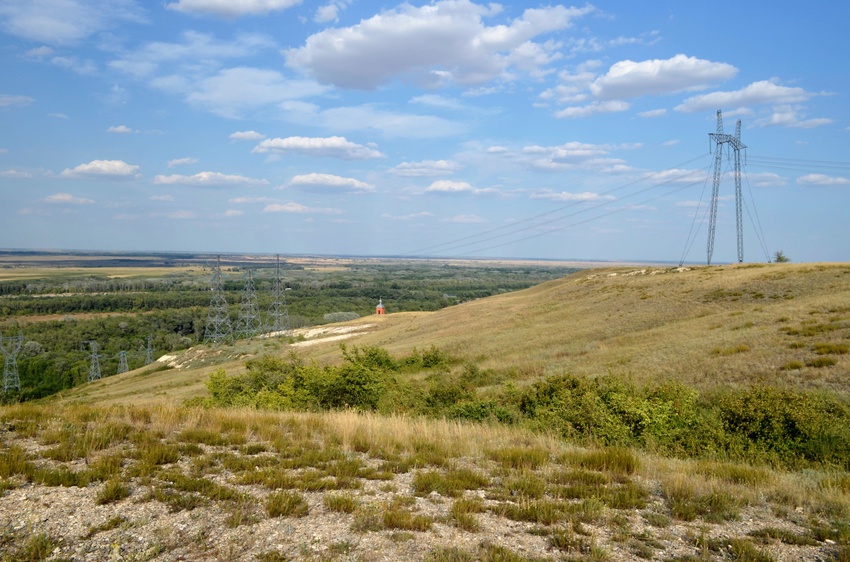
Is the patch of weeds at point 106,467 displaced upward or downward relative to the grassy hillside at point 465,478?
upward

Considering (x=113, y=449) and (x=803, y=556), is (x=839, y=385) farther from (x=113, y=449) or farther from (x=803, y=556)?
(x=113, y=449)

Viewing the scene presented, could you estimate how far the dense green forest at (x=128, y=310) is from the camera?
72.0m

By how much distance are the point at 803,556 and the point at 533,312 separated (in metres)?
36.6

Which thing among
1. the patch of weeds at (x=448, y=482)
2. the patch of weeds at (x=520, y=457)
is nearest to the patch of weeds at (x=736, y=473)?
the patch of weeds at (x=520, y=457)

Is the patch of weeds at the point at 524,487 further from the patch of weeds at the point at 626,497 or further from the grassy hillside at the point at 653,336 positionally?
the grassy hillside at the point at 653,336

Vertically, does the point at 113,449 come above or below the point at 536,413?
above

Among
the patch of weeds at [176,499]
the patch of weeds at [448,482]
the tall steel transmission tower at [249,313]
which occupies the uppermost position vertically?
the patch of weeds at [176,499]

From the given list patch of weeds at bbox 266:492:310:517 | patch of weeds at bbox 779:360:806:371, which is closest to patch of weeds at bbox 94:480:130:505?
patch of weeds at bbox 266:492:310:517

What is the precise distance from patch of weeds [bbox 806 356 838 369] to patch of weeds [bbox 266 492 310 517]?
646 inches

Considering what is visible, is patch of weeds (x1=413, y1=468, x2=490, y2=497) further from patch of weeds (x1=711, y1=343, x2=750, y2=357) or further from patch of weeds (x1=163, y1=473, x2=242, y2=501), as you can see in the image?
patch of weeds (x1=711, y1=343, x2=750, y2=357)

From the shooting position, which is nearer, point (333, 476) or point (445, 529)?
point (445, 529)

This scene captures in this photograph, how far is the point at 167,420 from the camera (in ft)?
32.9

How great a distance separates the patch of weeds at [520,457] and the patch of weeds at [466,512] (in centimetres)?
182

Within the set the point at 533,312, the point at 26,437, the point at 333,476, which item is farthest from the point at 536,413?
the point at 533,312
